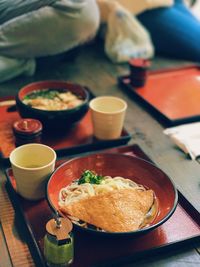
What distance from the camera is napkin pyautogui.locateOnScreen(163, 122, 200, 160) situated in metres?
1.52

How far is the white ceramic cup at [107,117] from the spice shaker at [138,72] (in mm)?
430

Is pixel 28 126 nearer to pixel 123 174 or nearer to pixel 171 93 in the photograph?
pixel 123 174

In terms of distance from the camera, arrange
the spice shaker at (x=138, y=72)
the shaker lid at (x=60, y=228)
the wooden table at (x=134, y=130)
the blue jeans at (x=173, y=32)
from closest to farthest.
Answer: the shaker lid at (x=60, y=228)
the wooden table at (x=134, y=130)
the spice shaker at (x=138, y=72)
the blue jeans at (x=173, y=32)

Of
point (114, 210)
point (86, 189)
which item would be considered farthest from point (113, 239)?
point (86, 189)

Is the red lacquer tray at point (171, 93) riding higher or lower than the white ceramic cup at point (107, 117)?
lower

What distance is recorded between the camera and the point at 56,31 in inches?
80.3

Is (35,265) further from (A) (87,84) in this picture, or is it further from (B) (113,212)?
(A) (87,84)

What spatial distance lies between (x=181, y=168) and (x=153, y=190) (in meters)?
0.24

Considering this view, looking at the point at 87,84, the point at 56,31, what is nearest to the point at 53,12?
the point at 56,31

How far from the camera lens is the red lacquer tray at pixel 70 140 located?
1.47 meters

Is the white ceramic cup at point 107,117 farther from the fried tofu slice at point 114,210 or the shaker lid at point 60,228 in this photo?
the shaker lid at point 60,228

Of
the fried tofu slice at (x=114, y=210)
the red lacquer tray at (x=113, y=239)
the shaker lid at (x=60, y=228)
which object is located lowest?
the red lacquer tray at (x=113, y=239)

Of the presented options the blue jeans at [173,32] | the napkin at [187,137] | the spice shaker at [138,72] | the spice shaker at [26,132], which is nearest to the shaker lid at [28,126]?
the spice shaker at [26,132]

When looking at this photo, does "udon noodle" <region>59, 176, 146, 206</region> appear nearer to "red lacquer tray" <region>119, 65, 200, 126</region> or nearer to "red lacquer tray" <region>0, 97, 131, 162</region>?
"red lacquer tray" <region>0, 97, 131, 162</region>
